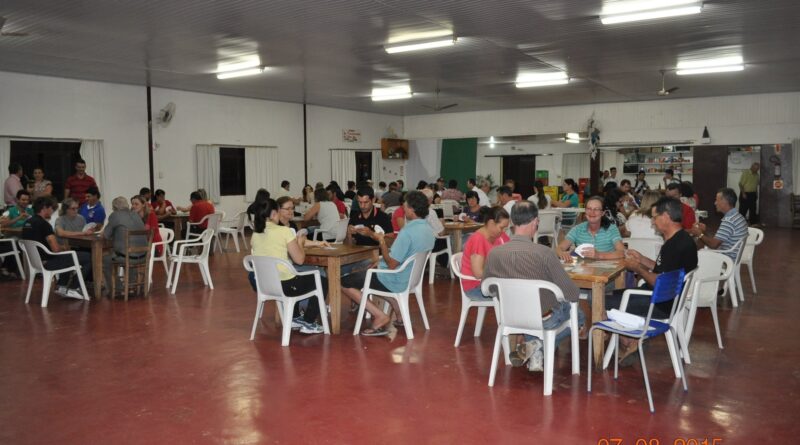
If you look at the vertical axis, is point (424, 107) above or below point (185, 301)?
above

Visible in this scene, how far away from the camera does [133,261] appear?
7.14 metres

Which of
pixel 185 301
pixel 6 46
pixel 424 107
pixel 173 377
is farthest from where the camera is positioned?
pixel 424 107

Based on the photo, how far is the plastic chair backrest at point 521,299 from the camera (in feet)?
12.6

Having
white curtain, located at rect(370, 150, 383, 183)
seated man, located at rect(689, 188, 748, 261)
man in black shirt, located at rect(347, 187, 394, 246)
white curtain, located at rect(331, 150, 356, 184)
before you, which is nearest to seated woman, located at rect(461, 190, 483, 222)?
man in black shirt, located at rect(347, 187, 394, 246)

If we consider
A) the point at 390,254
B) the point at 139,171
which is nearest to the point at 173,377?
the point at 390,254

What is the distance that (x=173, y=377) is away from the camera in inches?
175

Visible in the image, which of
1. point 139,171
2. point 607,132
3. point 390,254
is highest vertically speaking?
point 607,132

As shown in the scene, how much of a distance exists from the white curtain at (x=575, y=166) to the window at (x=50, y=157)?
13.4m

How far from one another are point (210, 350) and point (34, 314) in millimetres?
2522

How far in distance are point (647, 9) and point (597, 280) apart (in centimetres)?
377

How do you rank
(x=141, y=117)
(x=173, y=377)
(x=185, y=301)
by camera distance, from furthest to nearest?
(x=141, y=117)
(x=185, y=301)
(x=173, y=377)

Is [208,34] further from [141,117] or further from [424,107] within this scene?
[424,107]

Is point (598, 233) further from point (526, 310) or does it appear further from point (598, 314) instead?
point (526, 310)

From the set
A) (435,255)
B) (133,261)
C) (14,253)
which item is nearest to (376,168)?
(435,255)
